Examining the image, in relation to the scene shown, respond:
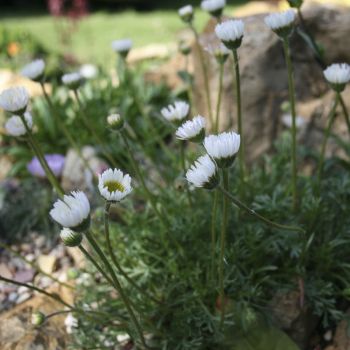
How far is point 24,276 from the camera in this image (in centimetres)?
287

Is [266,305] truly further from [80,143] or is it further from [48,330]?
[80,143]

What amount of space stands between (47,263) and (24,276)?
13cm

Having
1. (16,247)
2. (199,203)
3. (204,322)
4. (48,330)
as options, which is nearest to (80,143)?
(16,247)

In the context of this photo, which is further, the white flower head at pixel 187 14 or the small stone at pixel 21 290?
the small stone at pixel 21 290

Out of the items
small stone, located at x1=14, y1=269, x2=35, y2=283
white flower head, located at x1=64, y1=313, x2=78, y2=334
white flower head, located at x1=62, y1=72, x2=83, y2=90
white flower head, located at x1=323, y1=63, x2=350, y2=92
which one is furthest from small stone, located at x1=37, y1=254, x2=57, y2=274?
white flower head, located at x1=323, y1=63, x2=350, y2=92

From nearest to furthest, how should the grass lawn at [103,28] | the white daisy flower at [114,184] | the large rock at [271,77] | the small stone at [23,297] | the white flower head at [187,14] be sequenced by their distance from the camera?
the white daisy flower at [114,184], the white flower head at [187,14], the small stone at [23,297], the large rock at [271,77], the grass lawn at [103,28]

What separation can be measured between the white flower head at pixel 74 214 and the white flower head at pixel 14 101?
54 cm

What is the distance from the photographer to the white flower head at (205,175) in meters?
1.48

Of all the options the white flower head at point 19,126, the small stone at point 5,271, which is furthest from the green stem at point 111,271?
the small stone at point 5,271

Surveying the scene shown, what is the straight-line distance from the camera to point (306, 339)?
2246 millimetres

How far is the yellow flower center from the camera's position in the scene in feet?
5.27

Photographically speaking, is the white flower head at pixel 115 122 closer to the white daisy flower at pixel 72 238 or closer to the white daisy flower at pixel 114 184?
the white daisy flower at pixel 114 184

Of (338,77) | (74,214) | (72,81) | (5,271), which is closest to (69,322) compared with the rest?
(5,271)

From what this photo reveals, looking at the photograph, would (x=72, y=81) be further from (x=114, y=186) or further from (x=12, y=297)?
(x=12, y=297)
